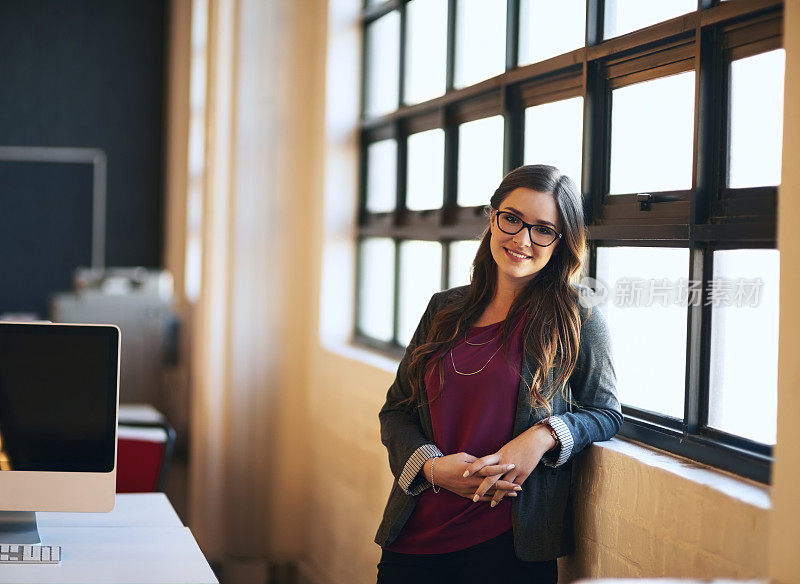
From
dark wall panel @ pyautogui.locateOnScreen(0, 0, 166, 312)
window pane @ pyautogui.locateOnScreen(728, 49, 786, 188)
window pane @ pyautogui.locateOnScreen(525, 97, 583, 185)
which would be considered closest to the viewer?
window pane @ pyautogui.locateOnScreen(728, 49, 786, 188)

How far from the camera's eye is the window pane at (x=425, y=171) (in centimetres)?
353

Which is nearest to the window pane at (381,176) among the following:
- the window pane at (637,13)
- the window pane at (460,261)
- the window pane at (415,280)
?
the window pane at (415,280)

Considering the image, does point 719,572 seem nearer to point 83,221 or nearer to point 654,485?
point 654,485

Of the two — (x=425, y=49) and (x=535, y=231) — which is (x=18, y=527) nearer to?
(x=535, y=231)

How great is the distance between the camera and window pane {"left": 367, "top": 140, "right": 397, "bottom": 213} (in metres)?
3.96

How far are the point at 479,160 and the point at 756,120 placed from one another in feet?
4.31

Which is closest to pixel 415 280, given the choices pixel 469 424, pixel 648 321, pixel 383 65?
pixel 383 65

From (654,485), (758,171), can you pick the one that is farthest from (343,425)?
(758,171)

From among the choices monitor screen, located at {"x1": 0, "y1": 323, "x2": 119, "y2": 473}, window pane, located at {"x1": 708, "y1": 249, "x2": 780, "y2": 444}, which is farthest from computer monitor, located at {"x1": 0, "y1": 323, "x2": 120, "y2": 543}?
window pane, located at {"x1": 708, "y1": 249, "x2": 780, "y2": 444}

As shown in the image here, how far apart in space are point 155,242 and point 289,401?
377 centimetres

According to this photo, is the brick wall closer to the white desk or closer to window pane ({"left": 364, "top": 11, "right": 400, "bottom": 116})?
the white desk

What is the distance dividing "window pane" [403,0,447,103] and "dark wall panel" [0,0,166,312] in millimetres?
4338

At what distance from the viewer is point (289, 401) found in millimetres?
4348

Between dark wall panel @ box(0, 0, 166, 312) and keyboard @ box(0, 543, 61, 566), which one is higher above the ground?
dark wall panel @ box(0, 0, 166, 312)
